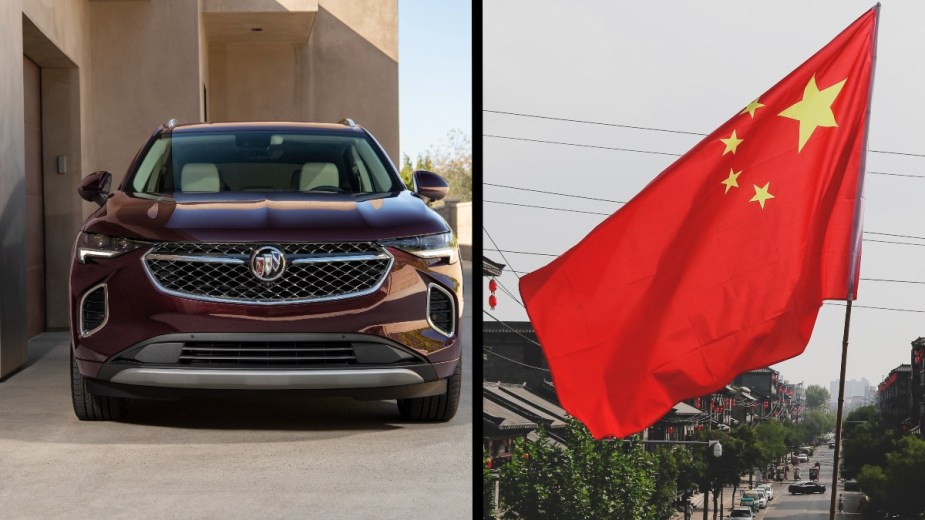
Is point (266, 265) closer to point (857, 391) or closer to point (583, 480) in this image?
point (583, 480)

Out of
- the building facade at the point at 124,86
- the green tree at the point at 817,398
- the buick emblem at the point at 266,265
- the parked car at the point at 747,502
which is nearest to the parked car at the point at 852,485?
the green tree at the point at 817,398

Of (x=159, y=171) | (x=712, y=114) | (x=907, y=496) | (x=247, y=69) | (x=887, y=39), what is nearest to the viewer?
(x=159, y=171)

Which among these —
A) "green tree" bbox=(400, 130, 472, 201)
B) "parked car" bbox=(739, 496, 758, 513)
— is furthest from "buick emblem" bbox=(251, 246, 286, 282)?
"parked car" bbox=(739, 496, 758, 513)

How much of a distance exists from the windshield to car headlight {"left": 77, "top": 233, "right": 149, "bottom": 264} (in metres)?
0.79

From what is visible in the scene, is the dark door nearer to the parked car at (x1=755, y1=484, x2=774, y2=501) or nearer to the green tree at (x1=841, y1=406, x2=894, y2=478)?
the green tree at (x1=841, y1=406, x2=894, y2=478)

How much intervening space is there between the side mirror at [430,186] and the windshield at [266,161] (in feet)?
0.43

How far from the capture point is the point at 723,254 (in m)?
8.61

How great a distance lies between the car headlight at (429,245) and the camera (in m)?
6.57

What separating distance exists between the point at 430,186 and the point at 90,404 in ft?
7.45

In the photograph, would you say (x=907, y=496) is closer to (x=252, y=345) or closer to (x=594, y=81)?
(x=594, y=81)

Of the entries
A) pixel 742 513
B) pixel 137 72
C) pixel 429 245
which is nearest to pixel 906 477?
pixel 742 513

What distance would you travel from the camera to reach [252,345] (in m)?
6.39

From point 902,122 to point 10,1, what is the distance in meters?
105

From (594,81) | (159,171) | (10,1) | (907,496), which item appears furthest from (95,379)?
(594,81)
